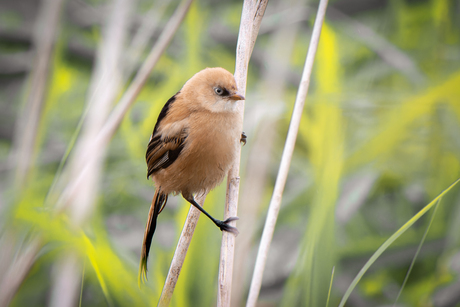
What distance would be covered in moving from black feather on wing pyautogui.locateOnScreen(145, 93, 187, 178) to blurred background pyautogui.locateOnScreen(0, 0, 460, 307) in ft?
0.56

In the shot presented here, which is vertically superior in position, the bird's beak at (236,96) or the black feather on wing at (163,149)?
the bird's beak at (236,96)

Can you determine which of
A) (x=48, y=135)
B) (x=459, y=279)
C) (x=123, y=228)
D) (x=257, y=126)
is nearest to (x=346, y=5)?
(x=257, y=126)

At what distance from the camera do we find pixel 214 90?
5.13 feet

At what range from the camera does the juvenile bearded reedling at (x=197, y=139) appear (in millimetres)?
1496

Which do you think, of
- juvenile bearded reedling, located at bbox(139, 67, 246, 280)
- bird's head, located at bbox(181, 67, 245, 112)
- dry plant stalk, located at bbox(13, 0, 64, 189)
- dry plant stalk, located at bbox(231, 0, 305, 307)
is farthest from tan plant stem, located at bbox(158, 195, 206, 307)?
dry plant stalk, located at bbox(13, 0, 64, 189)

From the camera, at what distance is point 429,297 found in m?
1.84

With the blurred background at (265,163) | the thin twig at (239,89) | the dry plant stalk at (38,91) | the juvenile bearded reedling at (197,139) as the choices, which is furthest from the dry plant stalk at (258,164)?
the dry plant stalk at (38,91)

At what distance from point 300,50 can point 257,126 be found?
1636mm

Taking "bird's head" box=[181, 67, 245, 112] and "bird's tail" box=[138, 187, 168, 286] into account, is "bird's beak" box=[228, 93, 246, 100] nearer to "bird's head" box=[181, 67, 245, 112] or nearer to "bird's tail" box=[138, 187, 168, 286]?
"bird's head" box=[181, 67, 245, 112]

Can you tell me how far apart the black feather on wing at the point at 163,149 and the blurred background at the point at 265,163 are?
170 mm

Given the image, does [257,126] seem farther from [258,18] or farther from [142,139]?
[142,139]

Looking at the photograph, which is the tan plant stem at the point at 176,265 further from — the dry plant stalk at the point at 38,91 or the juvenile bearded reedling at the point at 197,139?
the dry plant stalk at the point at 38,91

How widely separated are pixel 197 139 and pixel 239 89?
0.30 metres

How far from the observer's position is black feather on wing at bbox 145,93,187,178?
161 centimetres
